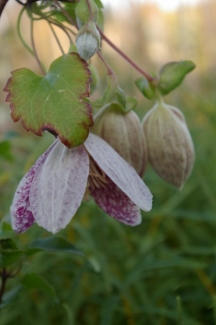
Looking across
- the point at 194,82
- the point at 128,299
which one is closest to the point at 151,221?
the point at 128,299

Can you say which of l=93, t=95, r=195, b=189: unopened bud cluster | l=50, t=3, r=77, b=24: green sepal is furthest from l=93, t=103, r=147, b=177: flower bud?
l=50, t=3, r=77, b=24: green sepal

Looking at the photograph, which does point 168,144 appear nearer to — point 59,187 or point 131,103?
point 131,103

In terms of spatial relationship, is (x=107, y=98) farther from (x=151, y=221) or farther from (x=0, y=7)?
(x=151, y=221)

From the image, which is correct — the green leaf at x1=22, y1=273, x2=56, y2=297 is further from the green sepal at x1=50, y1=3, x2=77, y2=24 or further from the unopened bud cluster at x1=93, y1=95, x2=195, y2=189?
the green sepal at x1=50, y1=3, x2=77, y2=24

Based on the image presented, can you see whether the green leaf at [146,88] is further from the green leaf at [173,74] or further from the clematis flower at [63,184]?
the clematis flower at [63,184]

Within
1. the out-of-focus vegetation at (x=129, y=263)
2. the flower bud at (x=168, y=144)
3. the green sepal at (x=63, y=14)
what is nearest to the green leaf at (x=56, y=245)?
the out-of-focus vegetation at (x=129, y=263)

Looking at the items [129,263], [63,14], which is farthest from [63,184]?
[129,263]

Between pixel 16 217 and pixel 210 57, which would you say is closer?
pixel 16 217
